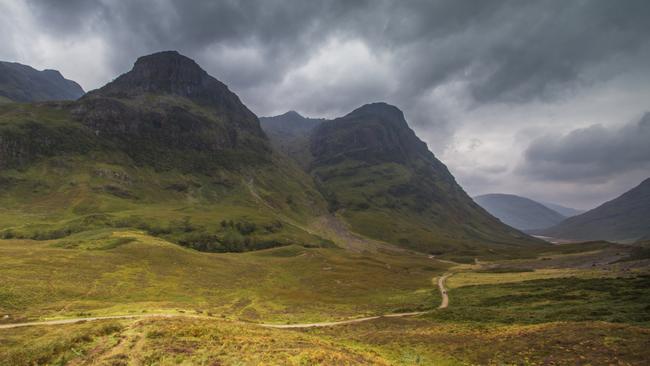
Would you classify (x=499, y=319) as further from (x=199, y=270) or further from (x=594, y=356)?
(x=199, y=270)

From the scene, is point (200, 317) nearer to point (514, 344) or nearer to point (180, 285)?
point (514, 344)

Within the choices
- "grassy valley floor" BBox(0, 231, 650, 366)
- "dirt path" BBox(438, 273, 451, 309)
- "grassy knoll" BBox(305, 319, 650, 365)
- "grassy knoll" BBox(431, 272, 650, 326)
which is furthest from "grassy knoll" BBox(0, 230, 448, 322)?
"grassy knoll" BBox(305, 319, 650, 365)

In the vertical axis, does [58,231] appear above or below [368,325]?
above

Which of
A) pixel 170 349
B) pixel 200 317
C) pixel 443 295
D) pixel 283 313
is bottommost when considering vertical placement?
pixel 443 295

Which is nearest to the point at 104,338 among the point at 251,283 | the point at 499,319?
the point at 499,319

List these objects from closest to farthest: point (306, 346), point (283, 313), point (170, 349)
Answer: point (170, 349) < point (306, 346) < point (283, 313)

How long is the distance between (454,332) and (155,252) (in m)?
108

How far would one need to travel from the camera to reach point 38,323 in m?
48.5

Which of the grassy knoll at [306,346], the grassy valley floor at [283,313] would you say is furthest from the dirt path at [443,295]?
the grassy knoll at [306,346]

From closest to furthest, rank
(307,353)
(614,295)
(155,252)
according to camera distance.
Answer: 1. (307,353)
2. (614,295)
3. (155,252)

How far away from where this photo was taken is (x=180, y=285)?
91.4 meters

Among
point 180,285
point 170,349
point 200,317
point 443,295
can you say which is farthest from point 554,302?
point 180,285

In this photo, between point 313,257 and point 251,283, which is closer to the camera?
point 251,283

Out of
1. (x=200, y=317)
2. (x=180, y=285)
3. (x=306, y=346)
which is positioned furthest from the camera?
(x=180, y=285)
